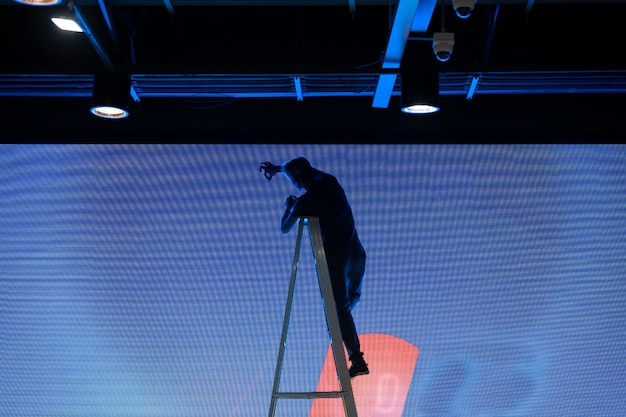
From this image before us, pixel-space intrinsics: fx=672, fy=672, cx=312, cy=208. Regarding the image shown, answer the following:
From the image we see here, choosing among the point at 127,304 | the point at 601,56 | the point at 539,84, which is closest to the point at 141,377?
the point at 127,304

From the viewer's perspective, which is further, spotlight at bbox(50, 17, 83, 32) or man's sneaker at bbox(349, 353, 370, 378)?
spotlight at bbox(50, 17, 83, 32)

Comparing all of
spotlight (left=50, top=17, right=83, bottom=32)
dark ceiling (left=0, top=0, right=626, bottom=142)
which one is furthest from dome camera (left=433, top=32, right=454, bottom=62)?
spotlight (left=50, top=17, right=83, bottom=32)

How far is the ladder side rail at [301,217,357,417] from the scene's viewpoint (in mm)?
2912

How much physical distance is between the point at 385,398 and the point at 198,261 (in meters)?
1.66

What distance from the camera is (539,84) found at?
4695mm

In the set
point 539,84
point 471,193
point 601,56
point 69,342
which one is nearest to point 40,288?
point 69,342

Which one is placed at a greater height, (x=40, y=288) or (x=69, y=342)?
(x=40, y=288)

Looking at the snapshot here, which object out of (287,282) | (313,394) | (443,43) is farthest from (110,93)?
(313,394)

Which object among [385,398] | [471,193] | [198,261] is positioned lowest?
[385,398]

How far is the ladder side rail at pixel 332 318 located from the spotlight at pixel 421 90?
1.25m

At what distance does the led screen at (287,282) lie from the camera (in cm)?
480

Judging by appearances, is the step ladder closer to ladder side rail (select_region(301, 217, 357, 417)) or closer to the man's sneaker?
ladder side rail (select_region(301, 217, 357, 417))

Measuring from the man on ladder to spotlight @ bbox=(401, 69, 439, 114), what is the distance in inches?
38.1

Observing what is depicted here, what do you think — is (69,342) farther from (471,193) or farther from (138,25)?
(471,193)
